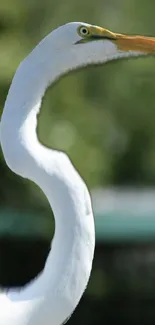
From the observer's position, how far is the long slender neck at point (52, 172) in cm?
148

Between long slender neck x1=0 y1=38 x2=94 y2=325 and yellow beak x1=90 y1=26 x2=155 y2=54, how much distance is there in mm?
106

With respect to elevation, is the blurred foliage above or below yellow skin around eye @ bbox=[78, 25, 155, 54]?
below

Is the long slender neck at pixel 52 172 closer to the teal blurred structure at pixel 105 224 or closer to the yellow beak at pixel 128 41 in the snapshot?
the yellow beak at pixel 128 41

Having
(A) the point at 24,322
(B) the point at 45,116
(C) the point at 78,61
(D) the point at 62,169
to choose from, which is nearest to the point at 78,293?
(A) the point at 24,322

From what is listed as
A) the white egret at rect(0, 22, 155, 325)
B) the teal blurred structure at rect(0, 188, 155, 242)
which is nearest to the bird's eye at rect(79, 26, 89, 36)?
the white egret at rect(0, 22, 155, 325)

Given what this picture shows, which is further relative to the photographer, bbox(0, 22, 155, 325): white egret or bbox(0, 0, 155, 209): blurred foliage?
bbox(0, 0, 155, 209): blurred foliage

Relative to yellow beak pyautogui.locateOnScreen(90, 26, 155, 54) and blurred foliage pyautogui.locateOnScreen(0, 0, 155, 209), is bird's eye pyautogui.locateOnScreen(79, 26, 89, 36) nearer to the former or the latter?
yellow beak pyautogui.locateOnScreen(90, 26, 155, 54)

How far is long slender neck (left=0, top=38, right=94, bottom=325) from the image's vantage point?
4.84ft

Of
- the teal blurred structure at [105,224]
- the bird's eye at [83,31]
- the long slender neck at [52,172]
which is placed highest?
the bird's eye at [83,31]

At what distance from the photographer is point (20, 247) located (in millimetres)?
3865

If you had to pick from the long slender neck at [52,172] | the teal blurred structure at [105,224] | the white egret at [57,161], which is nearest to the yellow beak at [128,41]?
the white egret at [57,161]

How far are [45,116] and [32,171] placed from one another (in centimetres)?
214

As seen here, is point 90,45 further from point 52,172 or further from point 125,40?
point 52,172

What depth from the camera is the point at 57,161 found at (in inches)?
58.6
